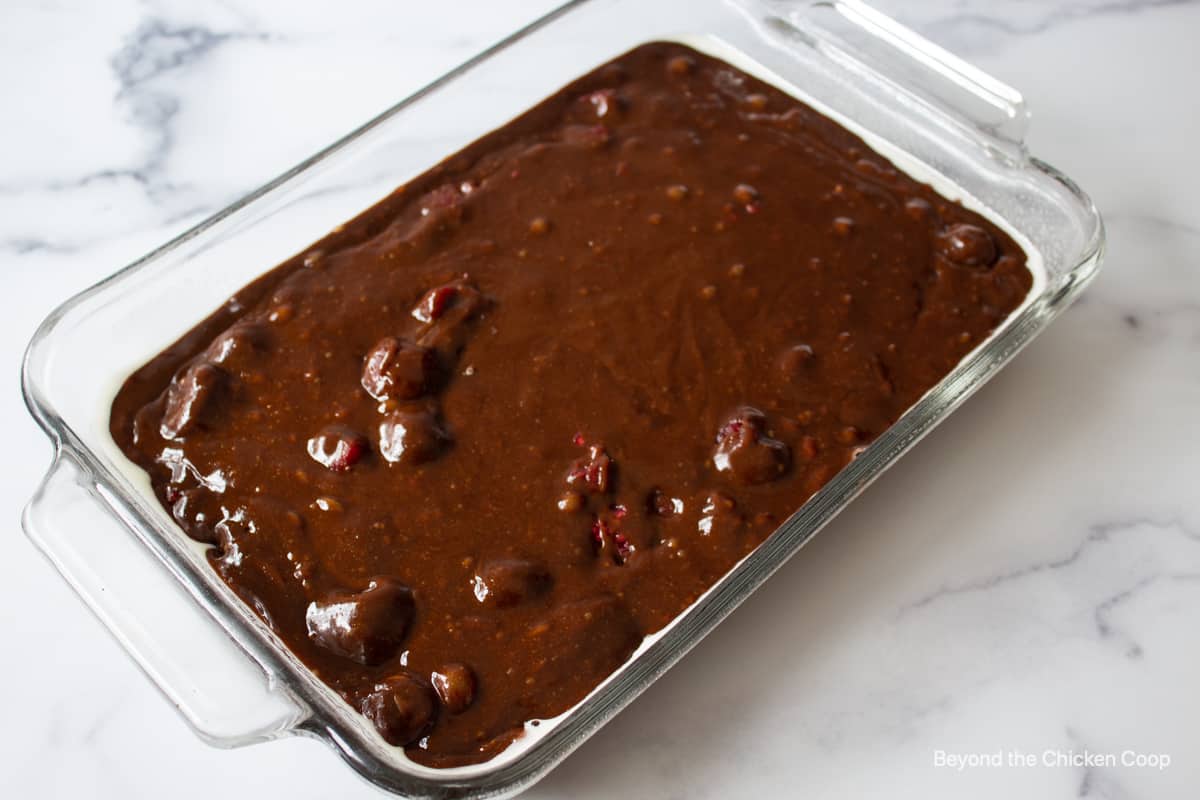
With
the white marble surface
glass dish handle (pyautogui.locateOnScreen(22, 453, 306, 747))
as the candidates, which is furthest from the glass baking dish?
the white marble surface

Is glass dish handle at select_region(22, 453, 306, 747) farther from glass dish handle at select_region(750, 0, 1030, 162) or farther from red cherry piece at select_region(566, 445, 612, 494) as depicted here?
glass dish handle at select_region(750, 0, 1030, 162)

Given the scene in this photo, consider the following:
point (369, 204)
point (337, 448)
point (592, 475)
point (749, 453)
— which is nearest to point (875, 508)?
point (749, 453)

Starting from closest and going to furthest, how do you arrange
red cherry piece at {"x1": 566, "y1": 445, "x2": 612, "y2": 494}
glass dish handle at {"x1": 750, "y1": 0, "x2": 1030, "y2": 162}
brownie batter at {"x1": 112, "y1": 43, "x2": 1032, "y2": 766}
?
brownie batter at {"x1": 112, "y1": 43, "x2": 1032, "y2": 766}
red cherry piece at {"x1": 566, "y1": 445, "x2": 612, "y2": 494}
glass dish handle at {"x1": 750, "y1": 0, "x2": 1030, "y2": 162}

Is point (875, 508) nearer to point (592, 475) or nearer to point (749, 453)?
point (749, 453)

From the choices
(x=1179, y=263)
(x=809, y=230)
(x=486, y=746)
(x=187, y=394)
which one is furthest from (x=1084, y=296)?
(x=187, y=394)

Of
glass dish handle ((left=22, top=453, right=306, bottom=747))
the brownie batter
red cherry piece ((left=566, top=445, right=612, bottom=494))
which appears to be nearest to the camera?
glass dish handle ((left=22, top=453, right=306, bottom=747))

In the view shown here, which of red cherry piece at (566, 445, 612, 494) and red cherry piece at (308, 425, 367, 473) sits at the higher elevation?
red cherry piece at (308, 425, 367, 473)
